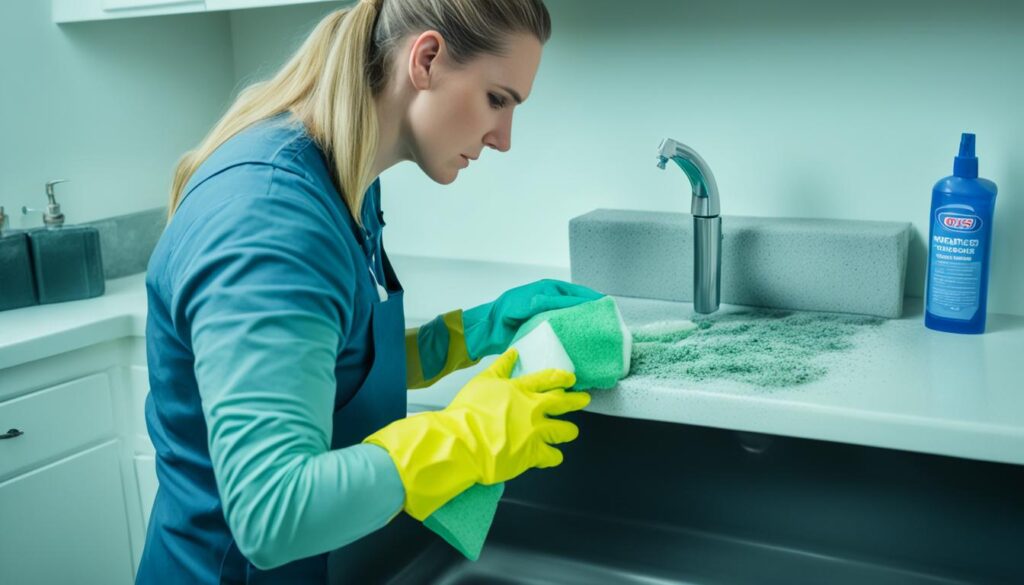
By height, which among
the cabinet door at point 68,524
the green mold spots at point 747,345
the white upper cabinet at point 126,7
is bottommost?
the cabinet door at point 68,524

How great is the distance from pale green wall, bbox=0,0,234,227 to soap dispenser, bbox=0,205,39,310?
17 cm

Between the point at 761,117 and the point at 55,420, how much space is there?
130 cm

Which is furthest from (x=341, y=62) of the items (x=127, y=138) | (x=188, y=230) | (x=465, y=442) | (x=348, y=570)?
(x=127, y=138)

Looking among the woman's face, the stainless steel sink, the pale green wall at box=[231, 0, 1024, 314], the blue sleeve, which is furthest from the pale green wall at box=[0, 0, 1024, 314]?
the blue sleeve

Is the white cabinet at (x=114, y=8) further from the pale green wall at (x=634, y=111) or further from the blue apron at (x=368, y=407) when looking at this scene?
the blue apron at (x=368, y=407)

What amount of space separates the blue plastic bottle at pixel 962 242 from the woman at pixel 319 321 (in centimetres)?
57

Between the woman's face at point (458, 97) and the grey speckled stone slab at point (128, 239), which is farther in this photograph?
the grey speckled stone slab at point (128, 239)

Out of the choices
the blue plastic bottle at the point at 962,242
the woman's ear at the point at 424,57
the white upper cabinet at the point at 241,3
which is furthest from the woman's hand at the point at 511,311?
the white upper cabinet at the point at 241,3

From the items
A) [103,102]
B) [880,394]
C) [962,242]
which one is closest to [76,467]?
[103,102]

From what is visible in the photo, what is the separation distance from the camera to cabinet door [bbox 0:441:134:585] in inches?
62.6

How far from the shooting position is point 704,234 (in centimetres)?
150

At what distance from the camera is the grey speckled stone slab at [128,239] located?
6.55ft

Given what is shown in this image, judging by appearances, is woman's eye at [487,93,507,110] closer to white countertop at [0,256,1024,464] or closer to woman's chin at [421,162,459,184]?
woman's chin at [421,162,459,184]

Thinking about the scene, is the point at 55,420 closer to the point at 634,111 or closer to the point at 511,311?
A: the point at 511,311
